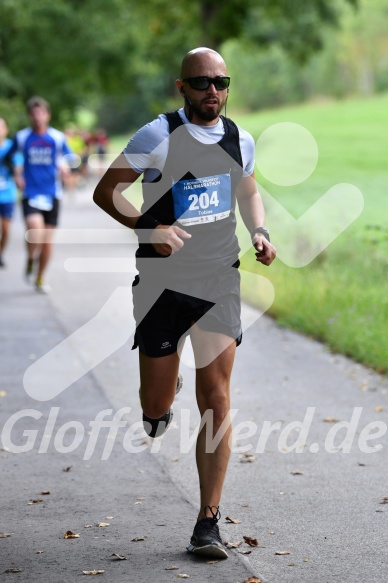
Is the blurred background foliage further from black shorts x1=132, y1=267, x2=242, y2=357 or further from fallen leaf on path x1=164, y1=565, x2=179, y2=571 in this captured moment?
fallen leaf on path x1=164, y1=565, x2=179, y2=571

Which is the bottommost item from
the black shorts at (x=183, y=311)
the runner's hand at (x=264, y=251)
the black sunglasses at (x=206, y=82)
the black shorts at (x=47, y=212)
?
the black shorts at (x=183, y=311)

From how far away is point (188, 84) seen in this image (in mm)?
5402

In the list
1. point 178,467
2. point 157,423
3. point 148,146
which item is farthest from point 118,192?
point 178,467

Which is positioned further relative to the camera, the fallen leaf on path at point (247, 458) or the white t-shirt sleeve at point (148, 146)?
the fallen leaf on path at point (247, 458)

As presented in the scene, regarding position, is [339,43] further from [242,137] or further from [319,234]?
[242,137]

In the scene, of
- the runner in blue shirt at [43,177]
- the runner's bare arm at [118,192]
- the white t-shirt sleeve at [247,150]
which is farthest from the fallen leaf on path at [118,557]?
the runner in blue shirt at [43,177]

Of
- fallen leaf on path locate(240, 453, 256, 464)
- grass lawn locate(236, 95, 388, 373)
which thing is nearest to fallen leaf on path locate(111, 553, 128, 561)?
fallen leaf on path locate(240, 453, 256, 464)

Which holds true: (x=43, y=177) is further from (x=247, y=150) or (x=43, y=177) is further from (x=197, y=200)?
(x=197, y=200)

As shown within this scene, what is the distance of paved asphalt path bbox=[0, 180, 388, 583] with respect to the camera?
17.1ft

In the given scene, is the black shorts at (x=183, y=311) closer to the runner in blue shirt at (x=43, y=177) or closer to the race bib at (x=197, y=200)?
the race bib at (x=197, y=200)

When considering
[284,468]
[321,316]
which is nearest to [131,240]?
[321,316]

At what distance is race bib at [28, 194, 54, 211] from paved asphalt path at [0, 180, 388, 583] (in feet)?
9.58

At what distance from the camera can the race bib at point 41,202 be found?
15.1m

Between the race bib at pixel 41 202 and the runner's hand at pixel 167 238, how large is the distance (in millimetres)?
9990
